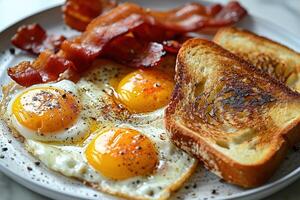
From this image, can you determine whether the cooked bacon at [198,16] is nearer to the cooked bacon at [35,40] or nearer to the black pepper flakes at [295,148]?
the cooked bacon at [35,40]

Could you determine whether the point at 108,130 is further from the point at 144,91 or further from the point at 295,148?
the point at 295,148

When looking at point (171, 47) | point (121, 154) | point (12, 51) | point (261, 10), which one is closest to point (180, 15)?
point (171, 47)

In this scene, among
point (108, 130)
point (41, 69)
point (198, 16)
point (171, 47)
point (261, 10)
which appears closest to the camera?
point (108, 130)

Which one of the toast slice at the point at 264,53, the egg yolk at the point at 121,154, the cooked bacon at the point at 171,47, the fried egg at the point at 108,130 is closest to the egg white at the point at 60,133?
the fried egg at the point at 108,130

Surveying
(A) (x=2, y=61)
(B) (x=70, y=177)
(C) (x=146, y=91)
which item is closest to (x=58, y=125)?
(B) (x=70, y=177)

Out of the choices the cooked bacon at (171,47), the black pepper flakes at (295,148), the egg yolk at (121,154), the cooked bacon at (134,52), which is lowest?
the black pepper flakes at (295,148)

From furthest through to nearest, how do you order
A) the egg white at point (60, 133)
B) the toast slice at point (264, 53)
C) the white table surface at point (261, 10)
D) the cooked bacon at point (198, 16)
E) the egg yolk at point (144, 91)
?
the white table surface at point (261, 10) → the cooked bacon at point (198, 16) → the toast slice at point (264, 53) → the egg yolk at point (144, 91) → the egg white at point (60, 133)
